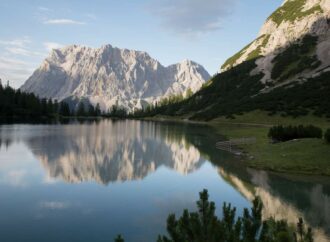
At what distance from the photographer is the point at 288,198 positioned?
101 feet

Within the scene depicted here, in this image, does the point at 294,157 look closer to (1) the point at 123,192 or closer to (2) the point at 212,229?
(1) the point at 123,192

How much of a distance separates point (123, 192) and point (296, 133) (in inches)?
1413

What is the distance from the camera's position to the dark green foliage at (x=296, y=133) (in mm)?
57875

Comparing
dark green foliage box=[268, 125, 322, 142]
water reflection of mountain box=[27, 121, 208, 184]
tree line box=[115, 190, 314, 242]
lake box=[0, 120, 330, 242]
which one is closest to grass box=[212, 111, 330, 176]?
lake box=[0, 120, 330, 242]

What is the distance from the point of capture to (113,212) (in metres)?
26.6

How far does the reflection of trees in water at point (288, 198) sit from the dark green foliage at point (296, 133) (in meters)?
20.5

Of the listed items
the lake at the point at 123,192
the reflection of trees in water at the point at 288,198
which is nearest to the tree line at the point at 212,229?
the lake at the point at 123,192

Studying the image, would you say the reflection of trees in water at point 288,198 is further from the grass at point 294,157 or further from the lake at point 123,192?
the grass at point 294,157

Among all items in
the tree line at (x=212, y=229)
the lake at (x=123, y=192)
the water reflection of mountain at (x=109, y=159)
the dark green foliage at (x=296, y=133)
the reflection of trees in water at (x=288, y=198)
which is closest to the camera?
the tree line at (x=212, y=229)

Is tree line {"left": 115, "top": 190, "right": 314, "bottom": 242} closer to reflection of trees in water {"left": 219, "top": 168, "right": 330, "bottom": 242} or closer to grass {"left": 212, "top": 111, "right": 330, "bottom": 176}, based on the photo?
reflection of trees in water {"left": 219, "top": 168, "right": 330, "bottom": 242}

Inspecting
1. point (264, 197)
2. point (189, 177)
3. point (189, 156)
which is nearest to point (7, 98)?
point (189, 156)

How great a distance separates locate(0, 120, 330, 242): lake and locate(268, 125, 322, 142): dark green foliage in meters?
11.8

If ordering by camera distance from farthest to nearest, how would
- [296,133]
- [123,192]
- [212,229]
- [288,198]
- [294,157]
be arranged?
[296,133] → [294,157] → [123,192] → [288,198] → [212,229]

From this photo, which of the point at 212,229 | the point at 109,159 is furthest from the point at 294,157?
the point at 212,229
